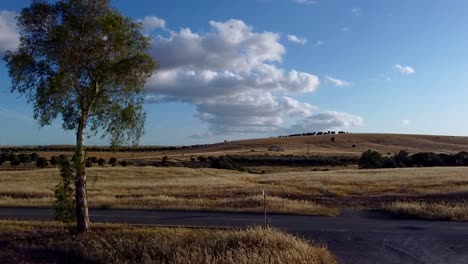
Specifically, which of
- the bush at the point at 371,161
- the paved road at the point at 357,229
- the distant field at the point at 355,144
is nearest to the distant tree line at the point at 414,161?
the bush at the point at 371,161

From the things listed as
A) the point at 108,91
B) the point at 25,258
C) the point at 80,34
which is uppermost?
the point at 80,34

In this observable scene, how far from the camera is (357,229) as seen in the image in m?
17.3

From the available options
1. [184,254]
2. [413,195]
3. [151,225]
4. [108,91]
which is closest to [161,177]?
[413,195]

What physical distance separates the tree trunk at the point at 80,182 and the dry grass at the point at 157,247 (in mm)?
468

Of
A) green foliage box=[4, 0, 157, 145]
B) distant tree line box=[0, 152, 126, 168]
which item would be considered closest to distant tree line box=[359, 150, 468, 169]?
distant tree line box=[0, 152, 126, 168]

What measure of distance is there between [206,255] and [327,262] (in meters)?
2.70

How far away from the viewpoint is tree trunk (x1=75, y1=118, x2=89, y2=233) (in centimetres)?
1480

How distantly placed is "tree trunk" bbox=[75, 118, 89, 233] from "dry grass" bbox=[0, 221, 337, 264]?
47 cm

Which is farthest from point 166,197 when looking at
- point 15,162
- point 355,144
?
point 355,144

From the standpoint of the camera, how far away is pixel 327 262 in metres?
11.6

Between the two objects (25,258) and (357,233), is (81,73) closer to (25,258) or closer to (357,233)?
(25,258)

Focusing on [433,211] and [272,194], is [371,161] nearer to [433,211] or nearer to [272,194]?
[272,194]

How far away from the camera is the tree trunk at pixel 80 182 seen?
1480 cm

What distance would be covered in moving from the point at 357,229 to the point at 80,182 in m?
8.96
